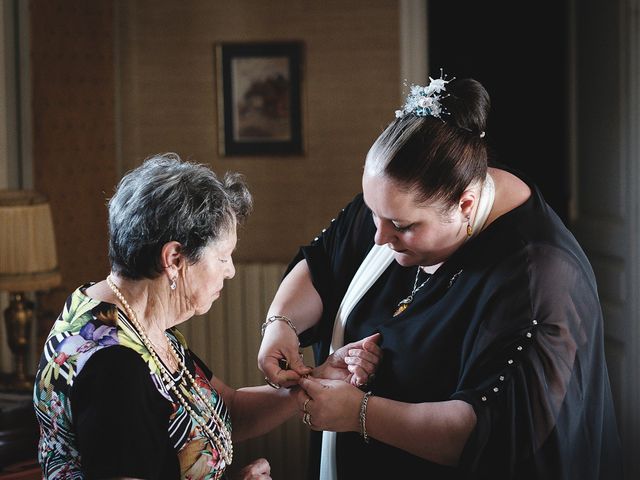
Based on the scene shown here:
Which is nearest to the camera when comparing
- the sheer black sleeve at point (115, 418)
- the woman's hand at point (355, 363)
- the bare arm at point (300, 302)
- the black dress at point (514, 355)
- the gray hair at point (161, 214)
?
Result: the sheer black sleeve at point (115, 418)

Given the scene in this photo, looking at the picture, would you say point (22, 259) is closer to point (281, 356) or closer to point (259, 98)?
point (281, 356)

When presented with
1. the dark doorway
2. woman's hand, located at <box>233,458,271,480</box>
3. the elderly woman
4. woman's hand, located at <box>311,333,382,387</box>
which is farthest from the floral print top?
the dark doorway

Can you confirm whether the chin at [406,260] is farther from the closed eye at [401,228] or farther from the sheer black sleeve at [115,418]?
the sheer black sleeve at [115,418]

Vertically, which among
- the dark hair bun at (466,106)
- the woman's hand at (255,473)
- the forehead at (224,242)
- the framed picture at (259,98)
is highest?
the framed picture at (259,98)

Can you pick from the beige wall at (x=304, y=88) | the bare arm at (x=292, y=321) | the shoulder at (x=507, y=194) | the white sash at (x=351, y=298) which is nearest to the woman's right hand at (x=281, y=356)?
the bare arm at (x=292, y=321)

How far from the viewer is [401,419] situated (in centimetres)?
176

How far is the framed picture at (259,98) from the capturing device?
4039mm

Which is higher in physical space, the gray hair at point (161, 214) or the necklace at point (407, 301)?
the gray hair at point (161, 214)

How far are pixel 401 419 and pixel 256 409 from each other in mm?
415

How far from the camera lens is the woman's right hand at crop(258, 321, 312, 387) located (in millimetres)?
2002

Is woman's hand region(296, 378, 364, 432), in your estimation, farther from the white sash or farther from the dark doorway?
the dark doorway

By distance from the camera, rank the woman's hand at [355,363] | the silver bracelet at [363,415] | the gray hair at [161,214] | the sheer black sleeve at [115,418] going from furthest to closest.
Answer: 1. the woman's hand at [355,363]
2. the silver bracelet at [363,415]
3. the gray hair at [161,214]
4. the sheer black sleeve at [115,418]

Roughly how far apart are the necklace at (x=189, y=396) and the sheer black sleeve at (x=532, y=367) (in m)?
0.49

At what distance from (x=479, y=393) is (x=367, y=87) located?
254 centimetres
